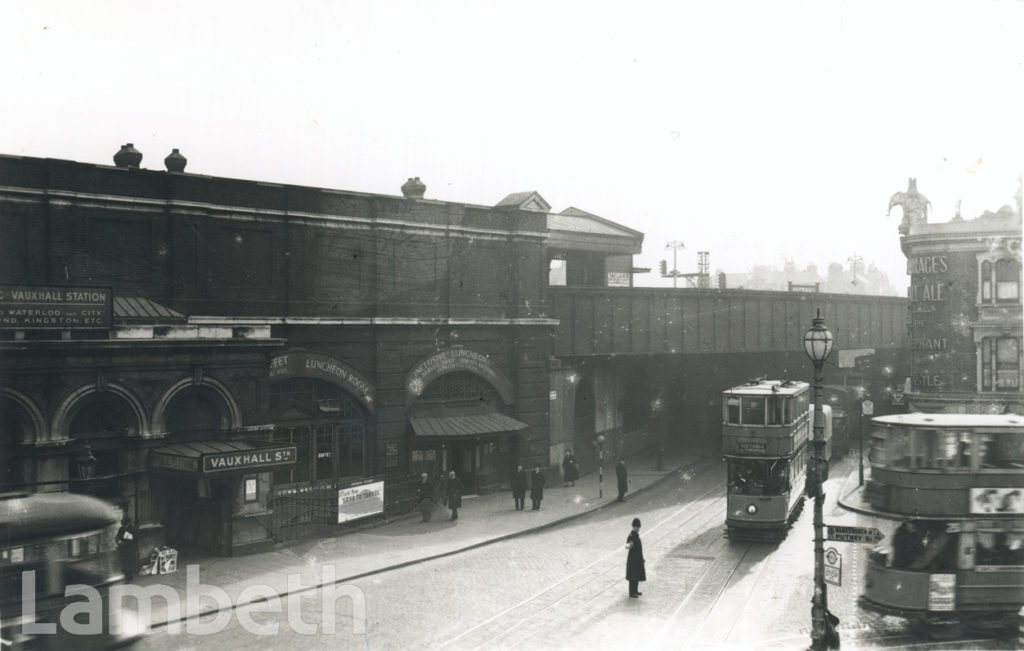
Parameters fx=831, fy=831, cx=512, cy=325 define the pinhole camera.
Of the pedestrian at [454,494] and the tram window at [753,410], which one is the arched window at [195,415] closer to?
the pedestrian at [454,494]

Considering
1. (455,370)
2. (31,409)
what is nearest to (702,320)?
(455,370)

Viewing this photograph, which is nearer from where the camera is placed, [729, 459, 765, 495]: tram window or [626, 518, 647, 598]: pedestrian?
[626, 518, 647, 598]: pedestrian

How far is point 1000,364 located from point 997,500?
19.6 meters

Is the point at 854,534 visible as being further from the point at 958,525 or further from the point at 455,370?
the point at 455,370

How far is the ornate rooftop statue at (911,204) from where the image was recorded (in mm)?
34375

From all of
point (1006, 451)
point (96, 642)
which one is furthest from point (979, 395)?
point (96, 642)

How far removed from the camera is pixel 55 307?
18625mm

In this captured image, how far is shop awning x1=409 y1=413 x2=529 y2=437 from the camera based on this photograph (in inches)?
1082

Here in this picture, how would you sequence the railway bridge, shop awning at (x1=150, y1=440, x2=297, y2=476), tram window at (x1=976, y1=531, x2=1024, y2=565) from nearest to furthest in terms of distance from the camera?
tram window at (x1=976, y1=531, x2=1024, y2=565) < shop awning at (x1=150, y1=440, x2=297, y2=476) < the railway bridge

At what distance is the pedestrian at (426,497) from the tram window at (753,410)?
31.8 ft

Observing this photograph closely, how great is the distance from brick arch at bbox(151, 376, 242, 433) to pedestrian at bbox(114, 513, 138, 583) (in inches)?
107

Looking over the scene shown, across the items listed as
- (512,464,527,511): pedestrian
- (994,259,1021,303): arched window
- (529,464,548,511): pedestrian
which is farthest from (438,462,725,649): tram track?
(994,259,1021,303): arched window

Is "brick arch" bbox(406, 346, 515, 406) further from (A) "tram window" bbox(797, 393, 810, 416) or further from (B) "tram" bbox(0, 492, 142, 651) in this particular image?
(B) "tram" bbox(0, 492, 142, 651)

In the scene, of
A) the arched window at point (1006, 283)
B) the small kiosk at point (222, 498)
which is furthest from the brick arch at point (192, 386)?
the arched window at point (1006, 283)
